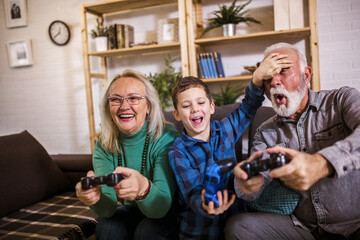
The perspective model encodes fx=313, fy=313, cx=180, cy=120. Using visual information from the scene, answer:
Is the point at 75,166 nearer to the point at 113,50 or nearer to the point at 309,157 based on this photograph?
the point at 113,50

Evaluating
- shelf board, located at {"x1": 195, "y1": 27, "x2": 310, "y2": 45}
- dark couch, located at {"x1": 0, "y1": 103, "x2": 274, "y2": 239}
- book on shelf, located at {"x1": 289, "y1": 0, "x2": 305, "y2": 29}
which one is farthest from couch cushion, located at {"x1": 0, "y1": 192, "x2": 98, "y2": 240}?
book on shelf, located at {"x1": 289, "y1": 0, "x2": 305, "y2": 29}

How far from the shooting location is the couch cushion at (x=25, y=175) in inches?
78.5

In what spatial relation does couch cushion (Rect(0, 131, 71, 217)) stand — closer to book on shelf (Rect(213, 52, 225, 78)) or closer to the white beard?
the white beard

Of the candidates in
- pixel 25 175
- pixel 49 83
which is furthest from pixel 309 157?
pixel 49 83

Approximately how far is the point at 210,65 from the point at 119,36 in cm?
113

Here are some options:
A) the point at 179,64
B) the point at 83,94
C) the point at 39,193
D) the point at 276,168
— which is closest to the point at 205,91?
the point at 276,168

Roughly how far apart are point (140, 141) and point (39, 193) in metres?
1.03

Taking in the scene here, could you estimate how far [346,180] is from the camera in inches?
45.1

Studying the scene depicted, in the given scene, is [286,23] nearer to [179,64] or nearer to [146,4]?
[179,64]

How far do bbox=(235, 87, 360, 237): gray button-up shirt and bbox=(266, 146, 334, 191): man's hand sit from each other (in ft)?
0.14

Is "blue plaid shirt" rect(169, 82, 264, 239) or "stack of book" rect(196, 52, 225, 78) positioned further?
"stack of book" rect(196, 52, 225, 78)

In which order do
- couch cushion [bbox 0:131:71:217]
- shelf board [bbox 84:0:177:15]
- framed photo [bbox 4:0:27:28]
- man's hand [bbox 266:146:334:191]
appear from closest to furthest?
1. man's hand [bbox 266:146:334:191]
2. couch cushion [bbox 0:131:71:217]
3. shelf board [bbox 84:0:177:15]
4. framed photo [bbox 4:0:27:28]

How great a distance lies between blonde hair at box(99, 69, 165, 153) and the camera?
1.61m

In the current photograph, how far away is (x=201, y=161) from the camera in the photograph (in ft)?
4.65
